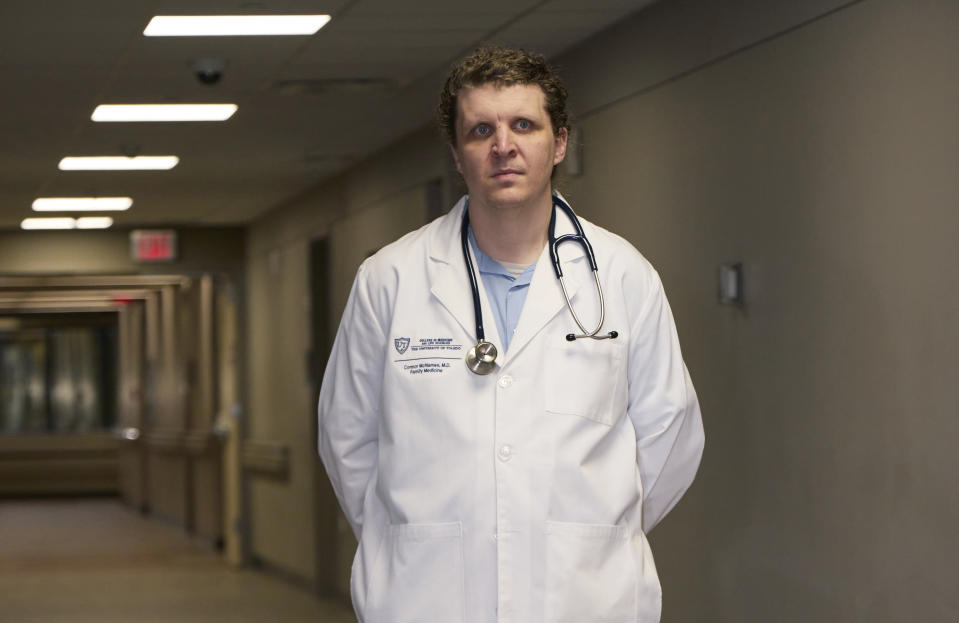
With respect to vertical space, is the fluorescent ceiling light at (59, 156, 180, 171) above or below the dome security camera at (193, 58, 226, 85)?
above

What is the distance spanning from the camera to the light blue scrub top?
7.12ft

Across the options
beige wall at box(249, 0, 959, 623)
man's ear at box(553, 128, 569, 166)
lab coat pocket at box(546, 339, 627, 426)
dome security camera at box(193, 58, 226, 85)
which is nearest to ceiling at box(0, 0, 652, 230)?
dome security camera at box(193, 58, 226, 85)

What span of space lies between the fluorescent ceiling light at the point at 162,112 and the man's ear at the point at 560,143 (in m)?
3.93

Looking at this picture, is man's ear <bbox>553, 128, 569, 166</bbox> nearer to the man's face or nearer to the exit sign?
the man's face

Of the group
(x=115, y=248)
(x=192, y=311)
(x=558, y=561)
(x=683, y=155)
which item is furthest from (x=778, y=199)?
(x=192, y=311)

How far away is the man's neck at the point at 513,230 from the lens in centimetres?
218

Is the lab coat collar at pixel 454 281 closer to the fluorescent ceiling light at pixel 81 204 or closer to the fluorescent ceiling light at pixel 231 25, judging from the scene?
the fluorescent ceiling light at pixel 231 25

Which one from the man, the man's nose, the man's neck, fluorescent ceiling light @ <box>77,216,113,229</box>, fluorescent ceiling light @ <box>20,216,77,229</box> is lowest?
the man

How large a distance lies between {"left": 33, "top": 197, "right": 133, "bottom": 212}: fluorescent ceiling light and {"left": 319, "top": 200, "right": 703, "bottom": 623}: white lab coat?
6.79 metres

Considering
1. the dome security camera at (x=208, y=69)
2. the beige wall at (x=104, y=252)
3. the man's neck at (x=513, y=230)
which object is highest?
the dome security camera at (x=208, y=69)

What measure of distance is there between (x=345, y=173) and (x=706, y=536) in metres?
4.52

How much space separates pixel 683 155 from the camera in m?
4.35

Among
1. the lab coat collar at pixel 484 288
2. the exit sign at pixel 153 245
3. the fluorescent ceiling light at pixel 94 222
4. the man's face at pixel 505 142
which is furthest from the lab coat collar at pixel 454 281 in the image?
the exit sign at pixel 153 245

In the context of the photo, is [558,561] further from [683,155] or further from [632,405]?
[683,155]
